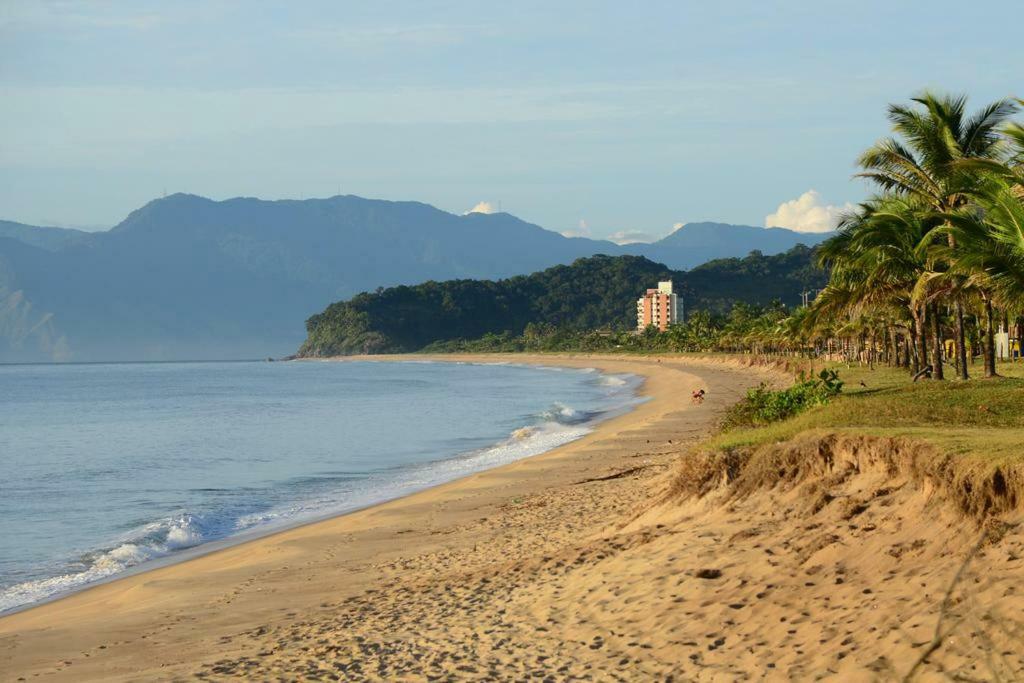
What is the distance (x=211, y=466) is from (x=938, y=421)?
2253cm

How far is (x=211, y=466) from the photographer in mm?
32531

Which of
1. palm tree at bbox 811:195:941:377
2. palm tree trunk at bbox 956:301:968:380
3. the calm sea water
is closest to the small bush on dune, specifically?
palm tree at bbox 811:195:941:377

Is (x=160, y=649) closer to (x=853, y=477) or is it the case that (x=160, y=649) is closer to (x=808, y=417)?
(x=853, y=477)

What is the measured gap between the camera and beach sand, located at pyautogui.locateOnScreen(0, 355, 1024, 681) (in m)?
7.99

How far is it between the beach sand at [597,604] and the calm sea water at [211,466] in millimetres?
3780

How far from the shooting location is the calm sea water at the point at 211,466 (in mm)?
18859

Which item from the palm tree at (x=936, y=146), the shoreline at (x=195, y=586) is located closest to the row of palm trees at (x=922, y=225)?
the palm tree at (x=936, y=146)

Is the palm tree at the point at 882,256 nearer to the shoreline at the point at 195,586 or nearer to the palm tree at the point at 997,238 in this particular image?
the palm tree at the point at 997,238

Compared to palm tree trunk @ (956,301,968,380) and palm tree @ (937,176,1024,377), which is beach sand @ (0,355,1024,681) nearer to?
palm tree @ (937,176,1024,377)

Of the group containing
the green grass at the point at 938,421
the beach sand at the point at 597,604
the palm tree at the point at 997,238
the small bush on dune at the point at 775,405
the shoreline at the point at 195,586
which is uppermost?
the palm tree at the point at 997,238

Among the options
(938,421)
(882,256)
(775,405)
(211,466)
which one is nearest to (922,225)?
(882,256)

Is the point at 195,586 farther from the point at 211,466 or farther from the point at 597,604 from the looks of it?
the point at 211,466

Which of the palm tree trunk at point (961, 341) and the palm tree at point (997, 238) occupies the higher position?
the palm tree at point (997, 238)

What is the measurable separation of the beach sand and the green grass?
744 mm
